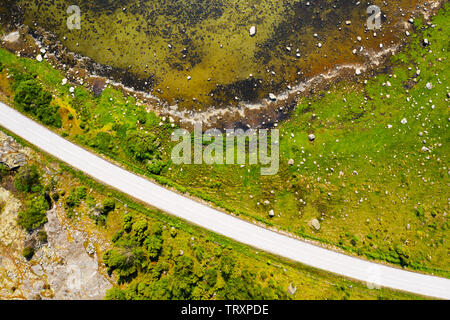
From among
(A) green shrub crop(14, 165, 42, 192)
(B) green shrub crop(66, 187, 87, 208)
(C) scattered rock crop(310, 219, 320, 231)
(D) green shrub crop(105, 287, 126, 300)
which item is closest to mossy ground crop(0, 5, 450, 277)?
(C) scattered rock crop(310, 219, 320, 231)

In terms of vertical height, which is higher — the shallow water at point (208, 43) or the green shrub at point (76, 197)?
the shallow water at point (208, 43)

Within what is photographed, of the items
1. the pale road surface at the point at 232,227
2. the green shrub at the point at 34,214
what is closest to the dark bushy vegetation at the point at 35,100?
the pale road surface at the point at 232,227

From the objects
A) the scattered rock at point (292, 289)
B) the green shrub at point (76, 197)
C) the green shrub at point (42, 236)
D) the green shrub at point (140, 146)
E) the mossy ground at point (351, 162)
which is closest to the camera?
the scattered rock at point (292, 289)

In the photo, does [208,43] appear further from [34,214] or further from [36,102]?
[34,214]

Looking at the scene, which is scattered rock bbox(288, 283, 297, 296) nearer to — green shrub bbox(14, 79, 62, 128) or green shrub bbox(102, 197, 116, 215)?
green shrub bbox(102, 197, 116, 215)

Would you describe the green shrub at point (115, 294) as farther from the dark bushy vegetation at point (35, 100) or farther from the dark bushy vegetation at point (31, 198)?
the dark bushy vegetation at point (35, 100)
